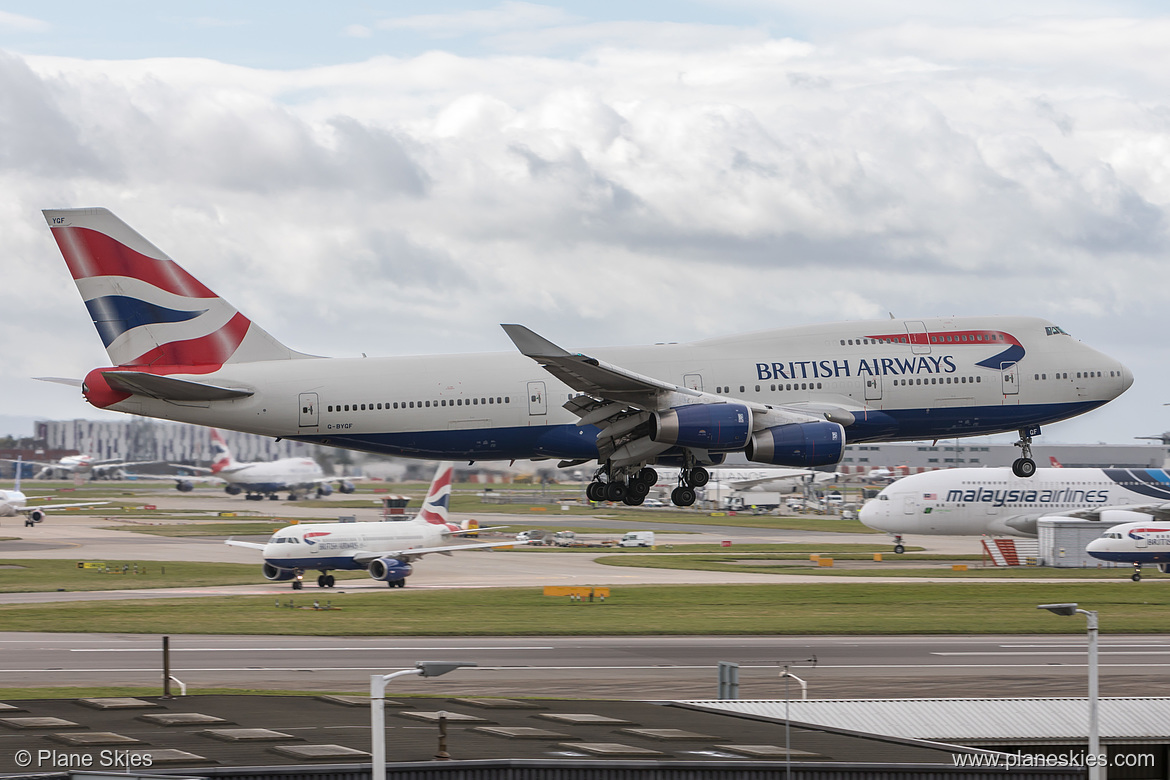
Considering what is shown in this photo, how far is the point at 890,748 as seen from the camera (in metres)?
35.1

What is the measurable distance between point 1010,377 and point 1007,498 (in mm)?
66231

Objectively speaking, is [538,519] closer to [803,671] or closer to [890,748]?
[803,671]

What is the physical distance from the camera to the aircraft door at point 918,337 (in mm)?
49656

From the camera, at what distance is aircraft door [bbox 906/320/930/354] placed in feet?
163

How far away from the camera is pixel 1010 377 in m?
50.3

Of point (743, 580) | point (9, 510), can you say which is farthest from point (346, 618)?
point (9, 510)

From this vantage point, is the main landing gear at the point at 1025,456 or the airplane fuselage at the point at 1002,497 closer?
the main landing gear at the point at 1025,456

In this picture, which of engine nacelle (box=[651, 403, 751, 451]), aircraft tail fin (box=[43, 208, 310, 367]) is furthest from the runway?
aircraft tail fin (box=[43, 208, 310, 367])

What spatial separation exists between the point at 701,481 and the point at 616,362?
549 cm

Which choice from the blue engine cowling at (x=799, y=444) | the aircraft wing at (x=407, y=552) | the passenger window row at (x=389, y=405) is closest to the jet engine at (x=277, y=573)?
the aircraft wing at (x=407, y=552)

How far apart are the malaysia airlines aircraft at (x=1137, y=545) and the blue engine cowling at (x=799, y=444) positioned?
58.4 metres

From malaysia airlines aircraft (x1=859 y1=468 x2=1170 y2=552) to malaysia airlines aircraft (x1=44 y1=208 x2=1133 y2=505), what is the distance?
63946 mm

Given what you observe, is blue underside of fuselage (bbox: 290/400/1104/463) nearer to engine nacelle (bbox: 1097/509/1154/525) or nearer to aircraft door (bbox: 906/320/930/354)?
aircraft door (bbox: 906/320/930/354)

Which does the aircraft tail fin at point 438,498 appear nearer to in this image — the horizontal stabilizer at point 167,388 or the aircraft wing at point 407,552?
the aircraft wing at point 407,552
